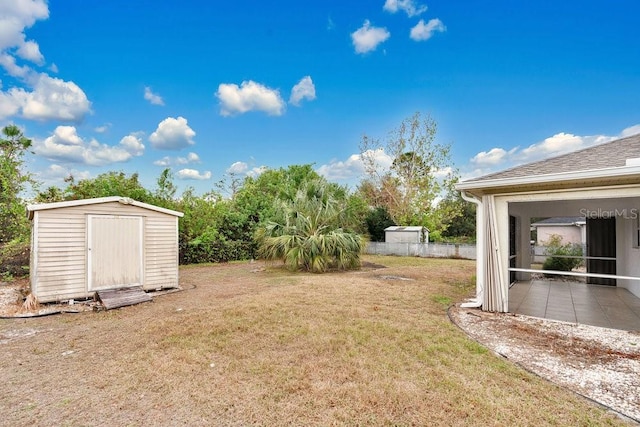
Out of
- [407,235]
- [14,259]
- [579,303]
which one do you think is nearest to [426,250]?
[407,235]

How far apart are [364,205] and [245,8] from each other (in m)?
13.6

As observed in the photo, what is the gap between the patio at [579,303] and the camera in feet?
16.9

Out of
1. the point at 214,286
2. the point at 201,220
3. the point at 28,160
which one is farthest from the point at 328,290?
the point at 28,160

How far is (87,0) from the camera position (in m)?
8.58

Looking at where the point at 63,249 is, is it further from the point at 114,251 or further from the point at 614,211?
the point at 614,211

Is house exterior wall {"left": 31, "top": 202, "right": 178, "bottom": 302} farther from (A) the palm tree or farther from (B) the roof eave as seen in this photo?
(B) the roof eave

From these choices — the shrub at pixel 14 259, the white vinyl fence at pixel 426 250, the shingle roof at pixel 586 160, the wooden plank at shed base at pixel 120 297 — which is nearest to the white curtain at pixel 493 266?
the shingle roof at pixel 586 160

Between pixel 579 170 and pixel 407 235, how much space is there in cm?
1349

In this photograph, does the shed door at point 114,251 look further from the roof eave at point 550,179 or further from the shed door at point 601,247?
the shed door at point 601,247

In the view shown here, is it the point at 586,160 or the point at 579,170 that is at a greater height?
the point at 586,160

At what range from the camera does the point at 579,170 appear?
459cm

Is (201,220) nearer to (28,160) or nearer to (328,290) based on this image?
(28,160)

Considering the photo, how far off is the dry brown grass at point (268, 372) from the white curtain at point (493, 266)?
1108mm

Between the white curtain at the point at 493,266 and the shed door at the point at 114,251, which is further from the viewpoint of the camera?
the shed door at the point at 114,251
